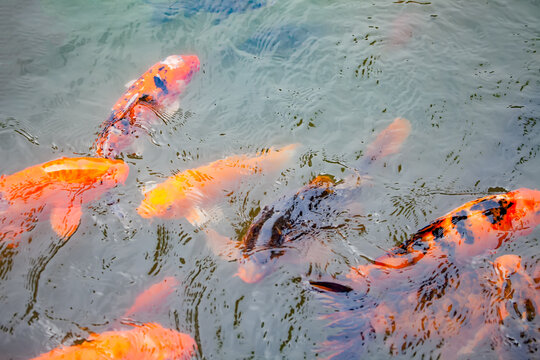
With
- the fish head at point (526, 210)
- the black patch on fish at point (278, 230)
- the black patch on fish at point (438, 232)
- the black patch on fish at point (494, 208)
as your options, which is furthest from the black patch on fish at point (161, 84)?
the fish head at point (526, 210)

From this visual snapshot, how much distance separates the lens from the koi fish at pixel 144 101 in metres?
4.14

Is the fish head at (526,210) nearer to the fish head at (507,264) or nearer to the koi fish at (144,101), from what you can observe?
the fish head at (507,264)

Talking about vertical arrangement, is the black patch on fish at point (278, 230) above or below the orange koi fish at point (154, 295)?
above

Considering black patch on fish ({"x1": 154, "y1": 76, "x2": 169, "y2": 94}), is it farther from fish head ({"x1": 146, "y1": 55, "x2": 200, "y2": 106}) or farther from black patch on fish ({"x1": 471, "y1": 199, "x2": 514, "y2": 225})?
black patch on fish ({"x1": 471, "y1": 199, "x2": 514, "y2": 225})

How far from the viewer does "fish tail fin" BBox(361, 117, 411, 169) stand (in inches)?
157

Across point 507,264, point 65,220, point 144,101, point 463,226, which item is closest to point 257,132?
point 144,101

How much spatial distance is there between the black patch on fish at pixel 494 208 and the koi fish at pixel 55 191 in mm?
3475

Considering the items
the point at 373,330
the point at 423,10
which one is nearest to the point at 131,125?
the point at 373,330

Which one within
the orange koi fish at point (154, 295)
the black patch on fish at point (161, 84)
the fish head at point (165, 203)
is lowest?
the orange koi fish at point (154, 295)

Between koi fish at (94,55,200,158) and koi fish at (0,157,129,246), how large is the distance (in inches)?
10.5

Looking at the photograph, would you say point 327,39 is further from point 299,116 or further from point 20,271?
point 20,271

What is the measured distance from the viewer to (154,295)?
127 inches

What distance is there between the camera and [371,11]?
17.0 ft

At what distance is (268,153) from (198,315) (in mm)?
1799
